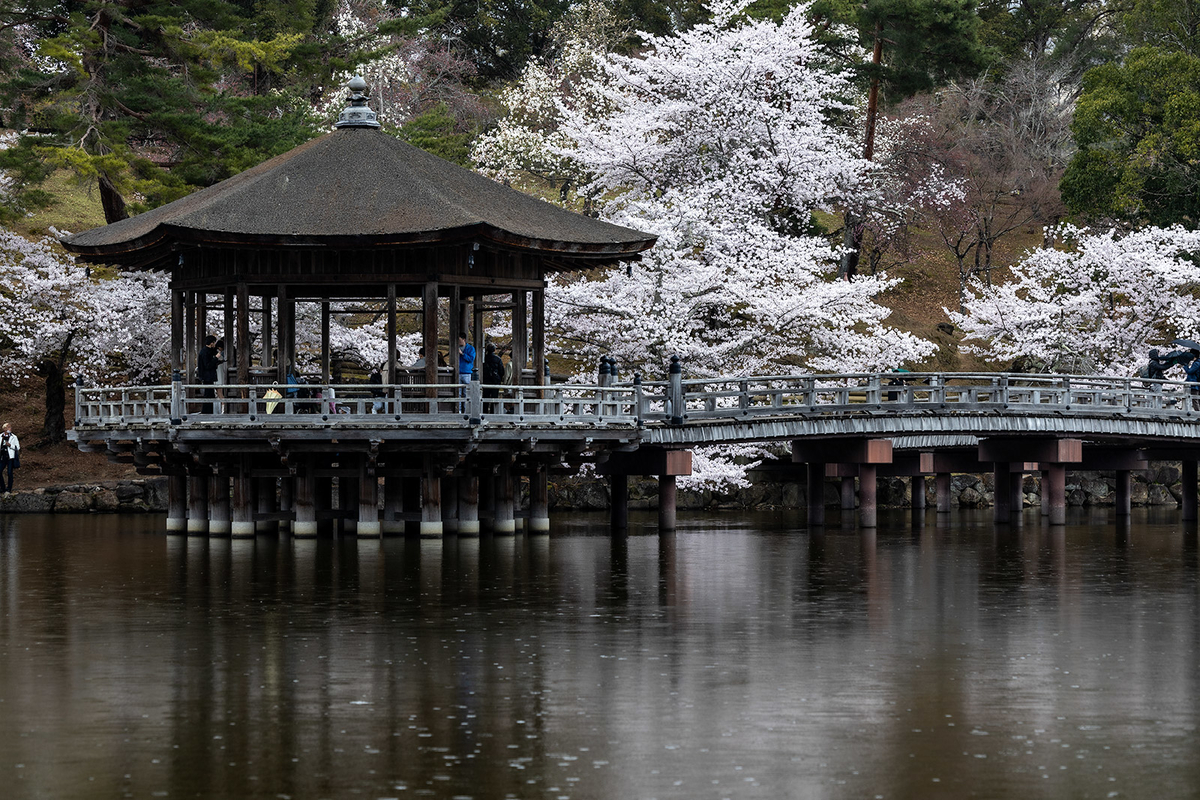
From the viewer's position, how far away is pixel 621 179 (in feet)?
162

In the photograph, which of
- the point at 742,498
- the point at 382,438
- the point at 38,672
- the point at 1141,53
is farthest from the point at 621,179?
the point at 38,672

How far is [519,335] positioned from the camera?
111 feet

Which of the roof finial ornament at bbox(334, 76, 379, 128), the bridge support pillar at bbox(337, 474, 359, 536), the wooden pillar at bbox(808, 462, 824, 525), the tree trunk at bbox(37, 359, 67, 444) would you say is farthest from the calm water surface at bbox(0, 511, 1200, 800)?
the tree trunk at bbox(37, 359, 67, 444)

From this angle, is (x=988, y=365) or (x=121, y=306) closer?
(x=121, y=306)

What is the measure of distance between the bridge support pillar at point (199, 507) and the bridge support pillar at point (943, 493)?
65.9 feet

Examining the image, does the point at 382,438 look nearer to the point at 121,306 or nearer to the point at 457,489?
→ the point at 457,489

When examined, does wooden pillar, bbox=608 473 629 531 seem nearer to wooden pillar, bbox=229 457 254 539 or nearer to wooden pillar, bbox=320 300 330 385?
wooden pillar, bbox=320 300 330 385

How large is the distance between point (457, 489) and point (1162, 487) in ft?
96.0

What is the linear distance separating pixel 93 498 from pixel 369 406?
14.1 meters

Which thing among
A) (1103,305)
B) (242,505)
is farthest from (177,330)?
(1103,305)

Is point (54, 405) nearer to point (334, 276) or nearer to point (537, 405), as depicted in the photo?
point (334, 276)

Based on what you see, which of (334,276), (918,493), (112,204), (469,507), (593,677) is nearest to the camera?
(593,677)

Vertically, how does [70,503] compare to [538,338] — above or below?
below

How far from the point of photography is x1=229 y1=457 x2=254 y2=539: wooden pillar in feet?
105
